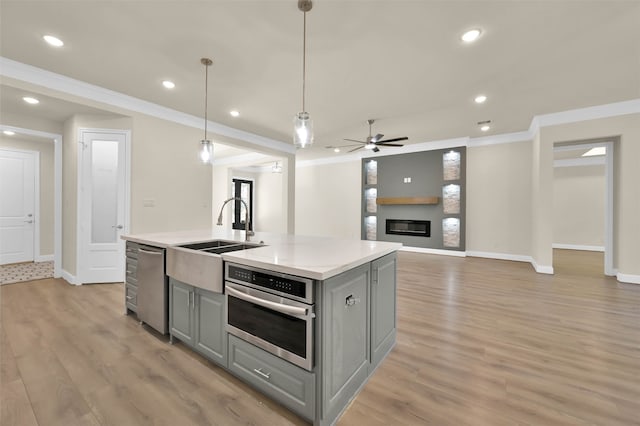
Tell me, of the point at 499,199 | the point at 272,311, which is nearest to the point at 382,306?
the point at 272,311

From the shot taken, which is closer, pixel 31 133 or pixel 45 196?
pixel 31 133

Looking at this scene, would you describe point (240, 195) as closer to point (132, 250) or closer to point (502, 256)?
point (132, 250)

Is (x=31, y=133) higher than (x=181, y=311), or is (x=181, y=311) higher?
(x=31, y=133)

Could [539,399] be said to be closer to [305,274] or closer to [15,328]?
[305,274]

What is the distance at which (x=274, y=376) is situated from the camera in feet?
5.03

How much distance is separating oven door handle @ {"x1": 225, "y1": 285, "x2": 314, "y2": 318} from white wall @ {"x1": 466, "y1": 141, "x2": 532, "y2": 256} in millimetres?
6487

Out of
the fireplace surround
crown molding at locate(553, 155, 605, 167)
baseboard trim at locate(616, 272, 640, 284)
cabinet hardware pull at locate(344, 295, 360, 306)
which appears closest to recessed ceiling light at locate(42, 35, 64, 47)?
cabinet hardware pull at locate(344, 295, 360, 306)

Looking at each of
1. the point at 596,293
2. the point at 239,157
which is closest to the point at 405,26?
the point at 596,293

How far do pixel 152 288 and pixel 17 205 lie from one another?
17.6 ft

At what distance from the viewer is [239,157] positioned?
863 cm

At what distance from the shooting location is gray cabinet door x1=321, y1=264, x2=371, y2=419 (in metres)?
1.37

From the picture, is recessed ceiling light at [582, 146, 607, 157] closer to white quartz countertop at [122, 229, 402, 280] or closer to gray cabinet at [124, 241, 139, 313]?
white quartz countertop at [122, 229, 402, 280]

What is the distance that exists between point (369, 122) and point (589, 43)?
121 inches

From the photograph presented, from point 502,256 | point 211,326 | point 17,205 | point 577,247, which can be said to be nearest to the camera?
point 211,326
